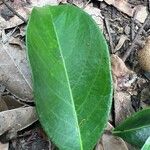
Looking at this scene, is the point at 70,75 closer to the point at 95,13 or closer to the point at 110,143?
the point at 110,143

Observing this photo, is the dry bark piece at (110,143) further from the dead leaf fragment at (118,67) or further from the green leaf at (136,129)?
the dead leaf fragment at (118,67)

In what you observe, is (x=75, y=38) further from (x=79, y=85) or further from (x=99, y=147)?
(x=99, y=147)

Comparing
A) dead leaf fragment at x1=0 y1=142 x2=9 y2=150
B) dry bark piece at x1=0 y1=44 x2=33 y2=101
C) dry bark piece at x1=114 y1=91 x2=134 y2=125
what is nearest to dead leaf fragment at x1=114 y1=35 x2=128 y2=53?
dry bark piece at x1=114 y1=91 x2=134 y2=125

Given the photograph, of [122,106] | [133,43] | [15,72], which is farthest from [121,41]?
[15,72]

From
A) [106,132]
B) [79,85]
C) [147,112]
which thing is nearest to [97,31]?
[79,85]

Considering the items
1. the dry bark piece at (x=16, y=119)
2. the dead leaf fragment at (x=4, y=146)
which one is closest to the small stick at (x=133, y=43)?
the dry bark piece at (x=16, y=119)
